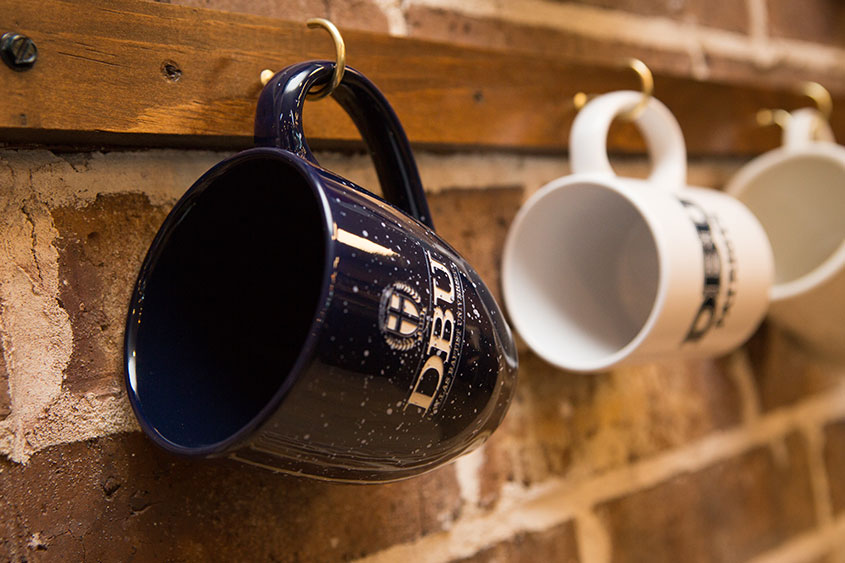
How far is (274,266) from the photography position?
0.47m

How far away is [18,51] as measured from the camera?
0.38 metres

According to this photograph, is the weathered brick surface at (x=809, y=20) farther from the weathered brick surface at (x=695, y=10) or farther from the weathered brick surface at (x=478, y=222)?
the weathered brick surface at (x=478, y=222)

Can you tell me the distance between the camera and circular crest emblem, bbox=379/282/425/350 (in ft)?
1.14

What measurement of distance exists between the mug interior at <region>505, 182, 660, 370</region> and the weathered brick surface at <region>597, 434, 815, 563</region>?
0.19 metres

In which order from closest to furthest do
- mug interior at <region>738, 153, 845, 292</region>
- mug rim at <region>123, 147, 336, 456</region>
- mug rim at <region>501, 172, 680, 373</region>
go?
mug rim at <region>123, 147, 336, 456</region> < mug rim at <region>501, 172, 680, 373</region> < mug interior at <region>738, 153, 845, 292</region>

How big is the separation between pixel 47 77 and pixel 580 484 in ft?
1.77

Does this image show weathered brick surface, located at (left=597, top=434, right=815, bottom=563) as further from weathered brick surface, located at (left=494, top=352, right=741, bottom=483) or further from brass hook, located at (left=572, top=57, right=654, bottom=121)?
brass hook, located at (left=572, top=57, right=654, bottom=121)

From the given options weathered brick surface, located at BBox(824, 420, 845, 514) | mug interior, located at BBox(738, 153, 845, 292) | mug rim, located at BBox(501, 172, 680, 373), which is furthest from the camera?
weathered brick surface, located at BBox(824, 420, 845, 514)

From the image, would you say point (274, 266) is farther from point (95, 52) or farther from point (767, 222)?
point (767, 222)

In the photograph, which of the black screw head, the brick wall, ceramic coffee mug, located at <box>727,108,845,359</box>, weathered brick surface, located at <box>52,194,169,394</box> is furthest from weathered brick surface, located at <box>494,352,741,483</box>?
the black screw head

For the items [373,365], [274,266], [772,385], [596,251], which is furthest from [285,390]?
[772,385]

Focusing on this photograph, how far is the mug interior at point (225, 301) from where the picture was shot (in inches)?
16.0

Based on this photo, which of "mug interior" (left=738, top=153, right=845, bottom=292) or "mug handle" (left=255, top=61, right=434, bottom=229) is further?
"mug interior" (left=738, top=153, right=845, bottom=292)

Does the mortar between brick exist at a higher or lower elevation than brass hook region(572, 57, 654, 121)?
lower
